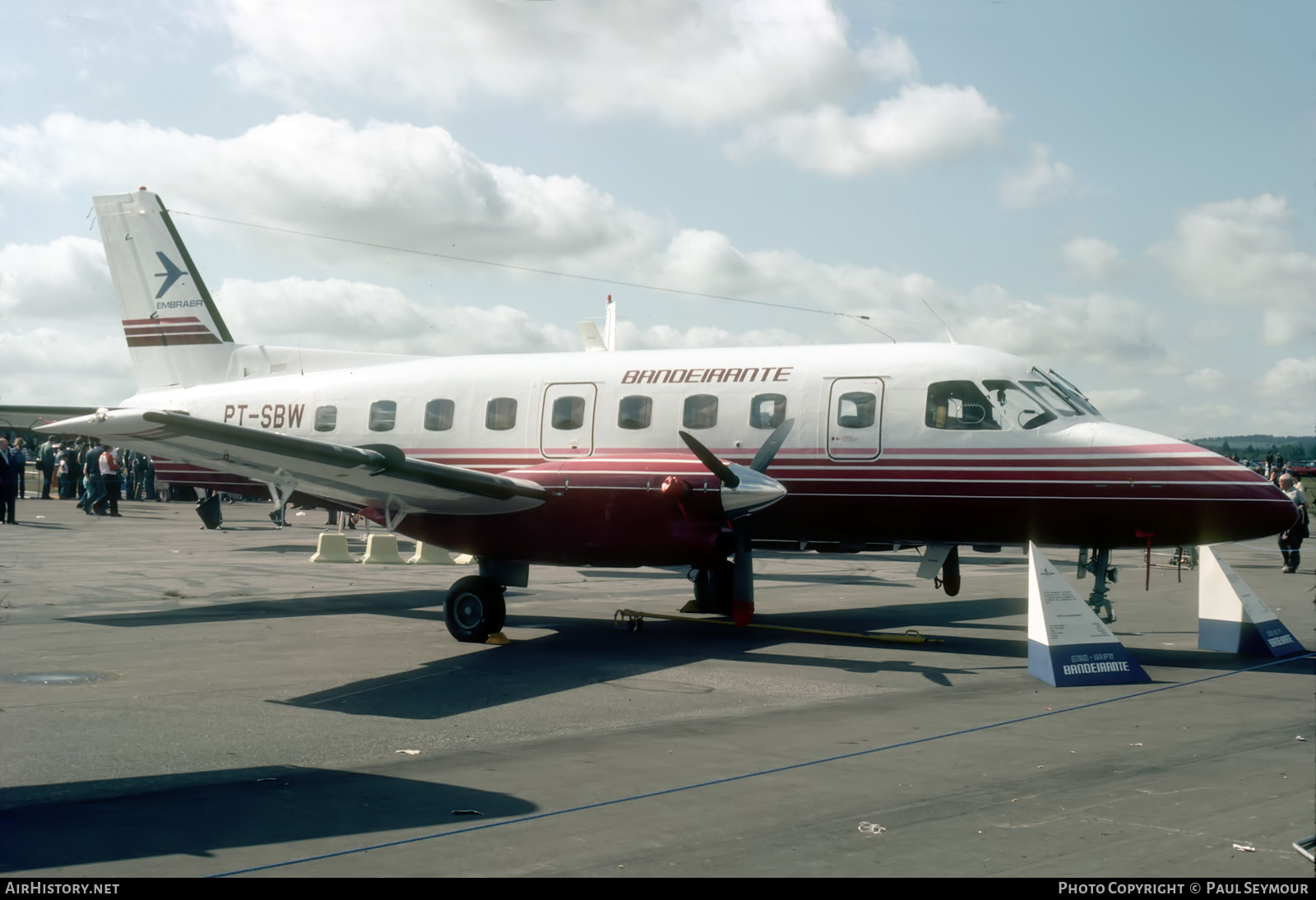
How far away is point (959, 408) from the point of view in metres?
12.8

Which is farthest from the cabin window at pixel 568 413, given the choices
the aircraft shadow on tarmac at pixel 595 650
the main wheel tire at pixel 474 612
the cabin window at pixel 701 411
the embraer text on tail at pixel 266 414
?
the embraer text on tail at pixel 266 414

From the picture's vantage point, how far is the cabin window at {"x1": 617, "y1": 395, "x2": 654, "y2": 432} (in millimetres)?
14067

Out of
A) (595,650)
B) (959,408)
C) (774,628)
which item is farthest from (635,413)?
(959,408)

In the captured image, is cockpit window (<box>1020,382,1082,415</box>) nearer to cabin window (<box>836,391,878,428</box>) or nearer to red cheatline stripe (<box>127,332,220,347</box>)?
cabin window (<box>836,391,878,428</box>)

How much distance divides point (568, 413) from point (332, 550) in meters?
10.3

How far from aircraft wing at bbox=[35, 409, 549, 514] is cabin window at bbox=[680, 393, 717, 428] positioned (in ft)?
7.31

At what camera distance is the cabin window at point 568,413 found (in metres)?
14.3

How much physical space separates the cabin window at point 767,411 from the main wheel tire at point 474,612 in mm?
3807

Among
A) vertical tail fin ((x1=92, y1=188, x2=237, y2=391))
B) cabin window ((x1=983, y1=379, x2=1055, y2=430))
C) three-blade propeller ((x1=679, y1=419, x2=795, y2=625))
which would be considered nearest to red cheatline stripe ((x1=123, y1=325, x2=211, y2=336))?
vertical tail fin ((x1=92, y1=188, x2=237, y2=391))

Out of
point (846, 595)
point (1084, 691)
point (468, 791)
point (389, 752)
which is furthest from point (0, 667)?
point (846, 595)

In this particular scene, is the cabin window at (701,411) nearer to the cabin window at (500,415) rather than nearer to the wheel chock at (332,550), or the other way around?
the cabin window at (500,415)

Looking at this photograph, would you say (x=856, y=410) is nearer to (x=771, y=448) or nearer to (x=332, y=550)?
(x=771, y=448)

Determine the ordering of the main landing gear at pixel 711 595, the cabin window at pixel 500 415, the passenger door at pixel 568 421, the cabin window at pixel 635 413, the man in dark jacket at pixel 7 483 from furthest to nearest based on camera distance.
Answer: the man in dark jacket at pixel 7 483, the main landing gear at pixel 711 595, the cabin window at pixel 500 415, the passenger door at pixel 568 421, the cabin window at pixel 635 413

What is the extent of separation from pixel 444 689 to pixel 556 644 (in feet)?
9.51
